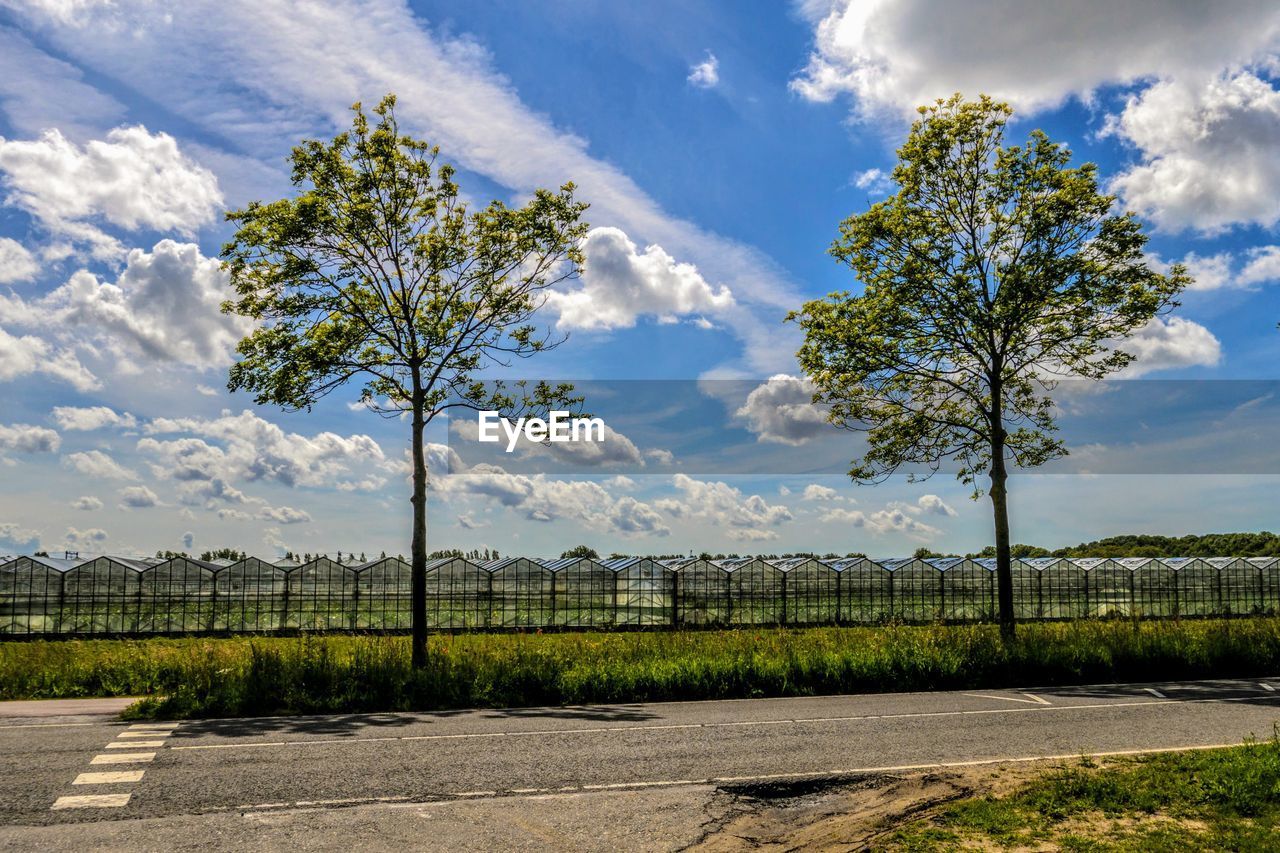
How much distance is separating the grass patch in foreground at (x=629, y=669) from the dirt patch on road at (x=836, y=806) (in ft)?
20.9

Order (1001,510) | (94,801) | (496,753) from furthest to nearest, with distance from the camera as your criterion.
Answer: (1001,510) < (496,753) < (94,801)

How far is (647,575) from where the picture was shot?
143ft

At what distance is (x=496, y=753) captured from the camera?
37.9 ft

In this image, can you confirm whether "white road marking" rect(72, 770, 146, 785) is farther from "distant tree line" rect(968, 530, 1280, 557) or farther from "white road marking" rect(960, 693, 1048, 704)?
"distant tree line" rect(968, 530, 1280, 557)

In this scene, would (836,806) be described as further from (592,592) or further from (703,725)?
(592,592)

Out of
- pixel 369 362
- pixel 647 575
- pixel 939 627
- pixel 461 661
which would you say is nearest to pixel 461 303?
pixel 369 362

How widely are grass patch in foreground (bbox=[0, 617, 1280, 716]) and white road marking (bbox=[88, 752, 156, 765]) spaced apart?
2.89m

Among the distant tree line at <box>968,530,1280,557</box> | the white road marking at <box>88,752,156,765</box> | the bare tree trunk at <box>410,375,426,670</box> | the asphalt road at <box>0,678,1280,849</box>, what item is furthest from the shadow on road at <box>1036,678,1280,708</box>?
the distant tree line at <box>968,530,1280,557</box>

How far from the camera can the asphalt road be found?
8.90 m

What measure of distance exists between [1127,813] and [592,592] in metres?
35.7

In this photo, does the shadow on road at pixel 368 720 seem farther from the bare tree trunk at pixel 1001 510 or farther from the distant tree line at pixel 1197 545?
the distant tree line at pixel 1197 545

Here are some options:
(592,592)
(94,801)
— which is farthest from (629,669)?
(592,592)

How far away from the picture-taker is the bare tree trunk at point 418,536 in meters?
19.1

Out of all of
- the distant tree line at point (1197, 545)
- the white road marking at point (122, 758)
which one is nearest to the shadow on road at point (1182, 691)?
the white road marking at point (122, 758)
